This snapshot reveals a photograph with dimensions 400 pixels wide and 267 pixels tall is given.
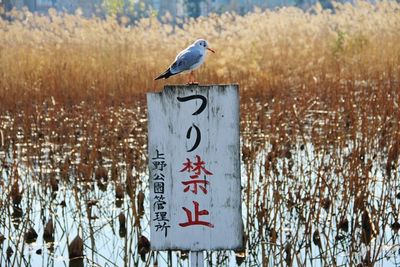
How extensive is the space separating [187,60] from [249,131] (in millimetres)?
3165

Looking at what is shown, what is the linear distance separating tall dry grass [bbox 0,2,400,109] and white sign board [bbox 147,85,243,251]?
490cm

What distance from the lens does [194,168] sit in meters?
2.61

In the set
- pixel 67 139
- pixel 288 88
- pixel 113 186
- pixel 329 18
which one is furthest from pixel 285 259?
pixel 329 18

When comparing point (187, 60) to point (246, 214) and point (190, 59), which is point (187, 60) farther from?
point (246, 214)

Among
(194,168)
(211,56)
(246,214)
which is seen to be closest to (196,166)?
(194,168)

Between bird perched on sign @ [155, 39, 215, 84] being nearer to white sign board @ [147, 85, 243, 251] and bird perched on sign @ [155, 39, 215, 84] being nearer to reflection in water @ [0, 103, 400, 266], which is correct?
white sign board @ [147, 85, 243, 251]

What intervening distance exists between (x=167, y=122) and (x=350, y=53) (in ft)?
26.0

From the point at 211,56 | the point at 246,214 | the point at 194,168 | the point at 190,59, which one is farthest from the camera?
the point at 211,56

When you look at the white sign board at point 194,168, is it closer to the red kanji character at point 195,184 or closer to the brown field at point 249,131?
the red kanji character at point 195,184

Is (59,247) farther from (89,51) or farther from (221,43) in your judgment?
(221,43)

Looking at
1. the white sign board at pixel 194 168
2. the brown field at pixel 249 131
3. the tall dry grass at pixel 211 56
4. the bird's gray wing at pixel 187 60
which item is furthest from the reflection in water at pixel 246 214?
the tall dry grass at pixel 211 56

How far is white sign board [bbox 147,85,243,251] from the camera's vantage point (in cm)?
261

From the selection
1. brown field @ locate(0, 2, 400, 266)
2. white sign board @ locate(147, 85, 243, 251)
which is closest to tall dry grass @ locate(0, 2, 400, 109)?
brown field @ locate(0, 2, 400, 266)

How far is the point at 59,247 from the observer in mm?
3947
